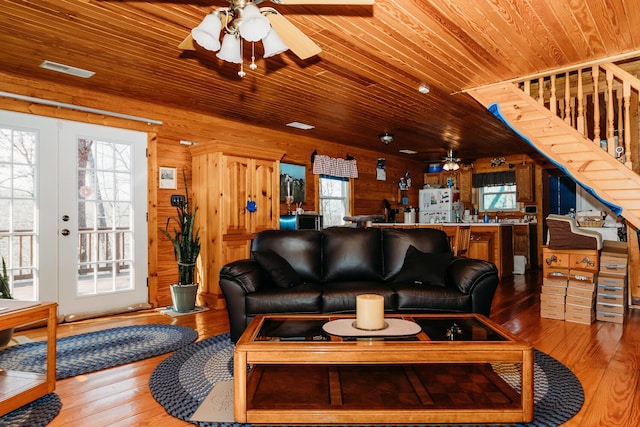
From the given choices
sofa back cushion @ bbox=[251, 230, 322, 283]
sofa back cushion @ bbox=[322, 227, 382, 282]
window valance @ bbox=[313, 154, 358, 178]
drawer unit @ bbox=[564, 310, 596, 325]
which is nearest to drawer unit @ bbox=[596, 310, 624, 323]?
drawer unit @ bbox=[564, 310, 596, 325]

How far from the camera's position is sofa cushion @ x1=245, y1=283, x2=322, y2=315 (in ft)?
9.53

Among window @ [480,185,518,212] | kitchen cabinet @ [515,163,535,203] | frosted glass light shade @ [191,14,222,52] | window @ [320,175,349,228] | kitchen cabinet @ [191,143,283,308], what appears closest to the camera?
frosted glass light shade @ [191,14,222,52]

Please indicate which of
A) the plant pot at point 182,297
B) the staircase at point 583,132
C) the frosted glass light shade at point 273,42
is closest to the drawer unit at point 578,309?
the staircase at point 583,132

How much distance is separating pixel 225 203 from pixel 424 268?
2369mm

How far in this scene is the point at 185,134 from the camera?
16.4 feet

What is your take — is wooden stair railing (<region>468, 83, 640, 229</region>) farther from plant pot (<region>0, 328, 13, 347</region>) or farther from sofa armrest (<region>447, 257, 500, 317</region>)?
plant pot (<region>0, 328, 13, 347</region>)

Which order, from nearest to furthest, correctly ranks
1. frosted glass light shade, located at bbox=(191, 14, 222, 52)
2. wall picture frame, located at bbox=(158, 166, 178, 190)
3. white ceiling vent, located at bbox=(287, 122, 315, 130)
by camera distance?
frosted glass light shade, located at bbox=(191, 14, 222, 52), wall picture frame, located at bbox=(158, 166, 178, 190), white ceiling vent, located at bbox=(287, 122, 315, 130)

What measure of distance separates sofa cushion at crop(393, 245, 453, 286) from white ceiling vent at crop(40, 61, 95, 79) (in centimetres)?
331

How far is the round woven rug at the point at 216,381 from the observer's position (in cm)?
202

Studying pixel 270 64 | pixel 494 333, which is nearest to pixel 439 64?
pixel 270 64

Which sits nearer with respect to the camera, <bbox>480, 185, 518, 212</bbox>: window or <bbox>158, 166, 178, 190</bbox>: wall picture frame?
<bbox>158, 166, 178, 190</bbox>: wall picture frame

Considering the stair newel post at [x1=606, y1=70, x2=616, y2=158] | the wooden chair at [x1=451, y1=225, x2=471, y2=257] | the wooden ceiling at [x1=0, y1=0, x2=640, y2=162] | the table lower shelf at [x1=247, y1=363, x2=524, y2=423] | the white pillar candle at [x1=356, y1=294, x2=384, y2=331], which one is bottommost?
the table lower shelf at [x1=247, y1=363, x2=524, y2=423]


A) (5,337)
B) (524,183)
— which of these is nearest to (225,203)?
(5,337)

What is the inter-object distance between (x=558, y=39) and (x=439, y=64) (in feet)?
2.97
